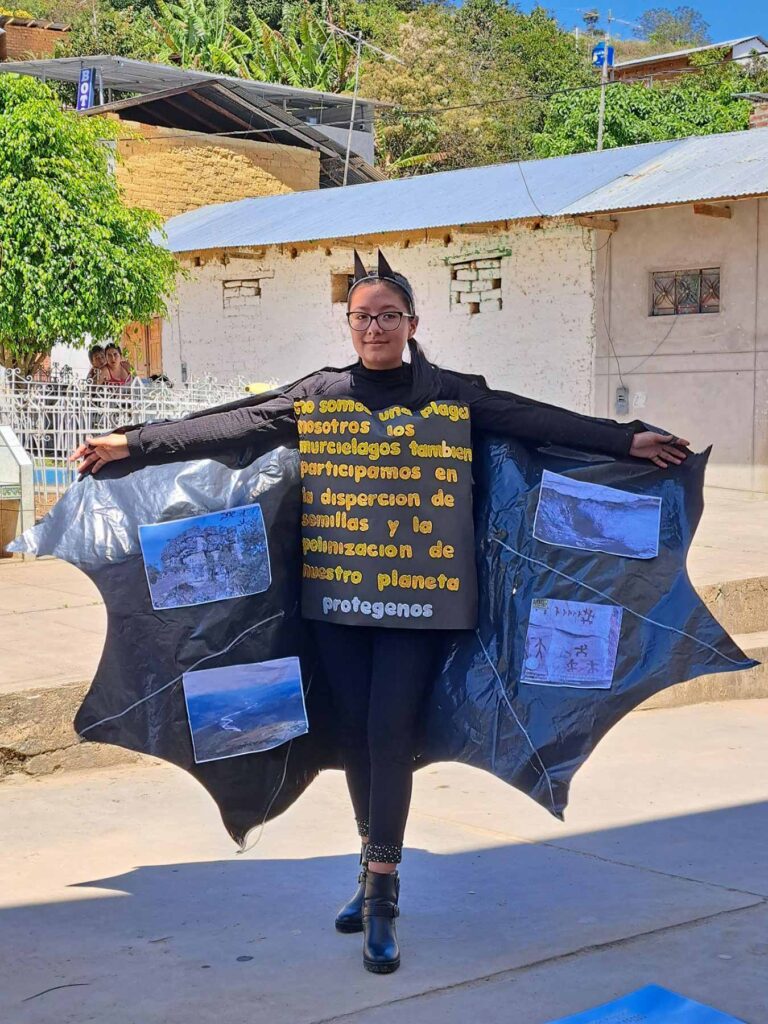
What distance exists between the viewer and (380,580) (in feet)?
11.1

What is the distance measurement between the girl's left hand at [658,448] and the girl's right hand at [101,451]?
1.37 metres

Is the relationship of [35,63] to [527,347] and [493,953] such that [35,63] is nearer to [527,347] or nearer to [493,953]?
[527,347]

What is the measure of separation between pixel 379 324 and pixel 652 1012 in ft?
5.76

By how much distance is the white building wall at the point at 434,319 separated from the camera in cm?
1670

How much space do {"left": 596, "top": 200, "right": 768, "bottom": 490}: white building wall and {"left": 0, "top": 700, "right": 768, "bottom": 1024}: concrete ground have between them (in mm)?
10241

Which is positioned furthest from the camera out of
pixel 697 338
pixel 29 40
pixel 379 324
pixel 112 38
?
pixel 29 40

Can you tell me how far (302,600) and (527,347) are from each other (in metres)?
14.0

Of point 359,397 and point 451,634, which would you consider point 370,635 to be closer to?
point 451,634

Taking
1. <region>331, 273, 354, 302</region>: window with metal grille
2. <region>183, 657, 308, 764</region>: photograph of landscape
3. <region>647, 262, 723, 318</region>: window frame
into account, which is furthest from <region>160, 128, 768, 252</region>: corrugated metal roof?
<region>183, 657, 308, 764</region>: photograph of landscape

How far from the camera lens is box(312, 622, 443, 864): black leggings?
3.38 meters

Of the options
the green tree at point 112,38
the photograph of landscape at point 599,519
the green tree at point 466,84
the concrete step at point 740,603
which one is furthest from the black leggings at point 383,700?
the green tree at point 112,38

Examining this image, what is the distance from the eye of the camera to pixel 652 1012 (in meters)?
2.95

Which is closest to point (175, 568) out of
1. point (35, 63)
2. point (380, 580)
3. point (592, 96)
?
point (380, 580)

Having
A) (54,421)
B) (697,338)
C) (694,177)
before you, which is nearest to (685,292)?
(697,338)
